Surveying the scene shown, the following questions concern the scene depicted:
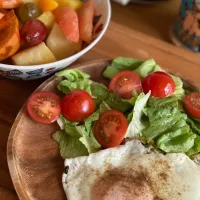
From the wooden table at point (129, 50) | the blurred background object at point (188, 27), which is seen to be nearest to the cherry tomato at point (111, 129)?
the wooden table at point (129, 50)

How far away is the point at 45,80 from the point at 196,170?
0.65 meters

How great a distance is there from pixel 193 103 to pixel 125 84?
9.7 inches

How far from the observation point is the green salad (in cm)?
→ 129

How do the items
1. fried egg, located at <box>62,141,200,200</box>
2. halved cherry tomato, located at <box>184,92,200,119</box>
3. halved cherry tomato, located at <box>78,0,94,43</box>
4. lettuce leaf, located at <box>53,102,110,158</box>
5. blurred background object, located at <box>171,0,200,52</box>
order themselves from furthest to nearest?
blurred background object, located at <box>171,0,200,52</box> → halved cherry tomato, located at <box>78,0,94,43</box> → halved cherry tomato, located at <box>184,92,200,119</box> → lettuce leaf, located at <box>53,102,110,158</box> → fried egg, located at <box>62,141,200,200</box>

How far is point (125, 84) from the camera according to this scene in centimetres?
141

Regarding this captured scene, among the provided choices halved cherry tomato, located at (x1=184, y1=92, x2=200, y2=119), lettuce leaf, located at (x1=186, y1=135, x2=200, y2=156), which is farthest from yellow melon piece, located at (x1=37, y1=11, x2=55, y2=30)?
lettuce leaf, located at (x1=186, y1=135, x2=200, y2=156)

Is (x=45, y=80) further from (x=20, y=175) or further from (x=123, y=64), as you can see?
(x=20, y=175)

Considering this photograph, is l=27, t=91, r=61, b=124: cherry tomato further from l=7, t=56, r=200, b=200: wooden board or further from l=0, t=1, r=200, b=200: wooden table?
l=0, t=1, r=200, b=200: wooden table

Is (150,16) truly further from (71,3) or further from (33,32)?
(33,32)

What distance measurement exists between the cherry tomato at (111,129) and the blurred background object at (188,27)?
63 cm

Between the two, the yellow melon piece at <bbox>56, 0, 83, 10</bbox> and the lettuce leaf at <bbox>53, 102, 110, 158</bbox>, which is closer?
the lettuce leaf at <bbox>53, 102, 110, 158</bbox>

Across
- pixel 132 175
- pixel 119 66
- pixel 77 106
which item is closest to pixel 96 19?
pixel 119 66

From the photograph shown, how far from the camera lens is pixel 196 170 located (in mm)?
1241

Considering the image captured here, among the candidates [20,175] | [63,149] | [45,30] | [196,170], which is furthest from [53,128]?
[196,170]
